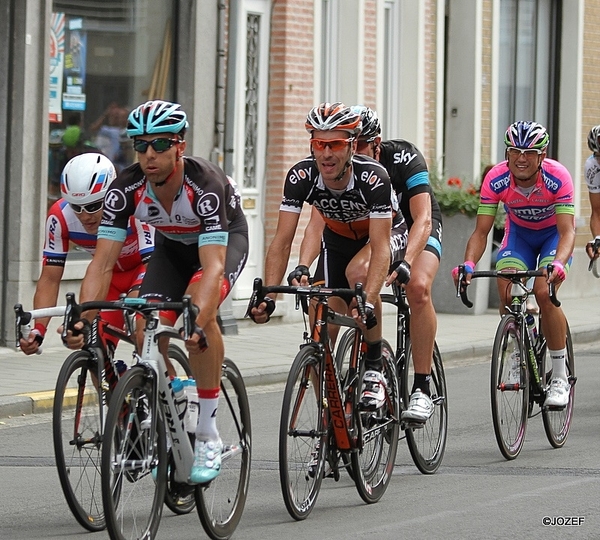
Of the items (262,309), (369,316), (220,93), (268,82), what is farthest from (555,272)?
(268,82)

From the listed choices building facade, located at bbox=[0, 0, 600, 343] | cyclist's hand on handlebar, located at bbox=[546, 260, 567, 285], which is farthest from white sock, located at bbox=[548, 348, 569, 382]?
building facade, located at bbox=[0, 0, 600, 343]

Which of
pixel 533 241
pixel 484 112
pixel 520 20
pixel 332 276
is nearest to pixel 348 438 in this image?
pixel 332 276

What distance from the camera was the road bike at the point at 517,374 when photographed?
8.95 metres

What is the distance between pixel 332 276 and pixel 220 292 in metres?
1.61

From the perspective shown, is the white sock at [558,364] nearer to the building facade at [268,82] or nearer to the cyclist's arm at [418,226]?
the cyclist's arm at [418,226]

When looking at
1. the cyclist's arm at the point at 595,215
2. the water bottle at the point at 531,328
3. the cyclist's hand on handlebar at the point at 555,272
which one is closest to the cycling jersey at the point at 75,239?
the cyclist's hand on handlebar at the point at 555,272

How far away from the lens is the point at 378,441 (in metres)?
7.87

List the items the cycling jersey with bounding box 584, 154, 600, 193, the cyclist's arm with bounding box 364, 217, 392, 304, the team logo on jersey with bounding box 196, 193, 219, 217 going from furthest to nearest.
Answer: the cycling jersey with bounding box 584, 154, 600, 193 < the cyclist's arm with bounding box 364, 217, 392, 304 < the team logo on jersey with bounding box 196, 193, 219, 217

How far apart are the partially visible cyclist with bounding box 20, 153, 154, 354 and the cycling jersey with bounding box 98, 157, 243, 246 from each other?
670 millimetres

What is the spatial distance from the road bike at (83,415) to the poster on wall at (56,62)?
26.0 ft

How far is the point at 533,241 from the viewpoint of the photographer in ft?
31.5

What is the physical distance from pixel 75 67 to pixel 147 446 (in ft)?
29.9

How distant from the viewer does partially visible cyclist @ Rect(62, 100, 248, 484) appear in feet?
21.3

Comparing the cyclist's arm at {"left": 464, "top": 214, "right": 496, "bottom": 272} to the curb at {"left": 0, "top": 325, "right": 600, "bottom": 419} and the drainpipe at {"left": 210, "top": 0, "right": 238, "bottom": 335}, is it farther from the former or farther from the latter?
the drainpipe at {"left": 210, "top": 0, "right": 238, "bottom": 335}
